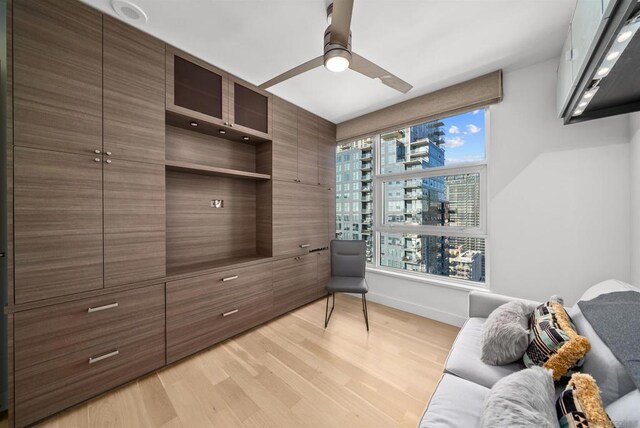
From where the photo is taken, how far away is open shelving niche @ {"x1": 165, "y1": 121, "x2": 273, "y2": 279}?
2289mm

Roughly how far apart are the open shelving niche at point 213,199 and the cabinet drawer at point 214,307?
0.12 meters

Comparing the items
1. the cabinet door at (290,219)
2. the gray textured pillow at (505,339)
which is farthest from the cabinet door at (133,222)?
the gray textured pillow at (505,339)

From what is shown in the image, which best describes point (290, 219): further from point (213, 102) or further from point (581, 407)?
point (581, 407)

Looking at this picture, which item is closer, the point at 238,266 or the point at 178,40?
the point at 178,40

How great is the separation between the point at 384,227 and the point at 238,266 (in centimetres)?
208

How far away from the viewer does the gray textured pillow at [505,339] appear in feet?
4.21

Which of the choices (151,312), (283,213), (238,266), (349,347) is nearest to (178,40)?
(283,213)

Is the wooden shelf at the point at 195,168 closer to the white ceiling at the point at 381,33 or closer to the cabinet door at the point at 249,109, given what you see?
the cabinet door at the point at 249,109

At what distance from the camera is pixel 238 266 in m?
2.41

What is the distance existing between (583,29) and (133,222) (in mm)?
2991

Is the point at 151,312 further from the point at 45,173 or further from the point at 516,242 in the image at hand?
the point at 516,242

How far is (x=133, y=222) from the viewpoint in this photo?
1763mm

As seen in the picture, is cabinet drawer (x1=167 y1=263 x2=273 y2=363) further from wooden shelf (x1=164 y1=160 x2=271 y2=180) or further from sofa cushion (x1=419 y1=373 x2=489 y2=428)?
sofa cushion (x1=419 y1=373 x2=489 y2=428)

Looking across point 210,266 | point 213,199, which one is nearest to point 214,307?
point 210,266
